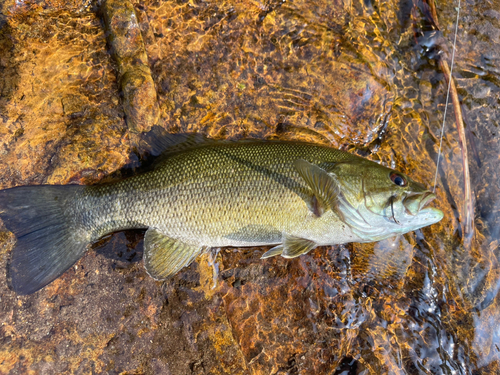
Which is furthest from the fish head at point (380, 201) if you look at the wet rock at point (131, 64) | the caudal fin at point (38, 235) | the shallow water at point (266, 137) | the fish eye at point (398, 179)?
the caudal fin at point (38, 235)

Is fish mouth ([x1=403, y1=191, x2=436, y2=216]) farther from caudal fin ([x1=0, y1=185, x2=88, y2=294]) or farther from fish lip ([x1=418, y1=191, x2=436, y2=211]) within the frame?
caudal fin ([x1=0, y1=185, x2=88, y2=294])

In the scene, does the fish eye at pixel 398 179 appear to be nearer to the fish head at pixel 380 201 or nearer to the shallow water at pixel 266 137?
the fish head at pixel 380 201

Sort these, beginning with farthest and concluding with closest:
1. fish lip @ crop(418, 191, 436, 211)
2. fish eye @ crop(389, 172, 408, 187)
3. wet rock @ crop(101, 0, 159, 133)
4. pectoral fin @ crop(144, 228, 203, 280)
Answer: wet rock @ crop(101, 0, 159, 133) < pectoral fin @ crop(144, 228, 203, 280) < fish eye @ crop(389, 172, 408, 187) < fish lip @ crop(418, 191, 436, 211)

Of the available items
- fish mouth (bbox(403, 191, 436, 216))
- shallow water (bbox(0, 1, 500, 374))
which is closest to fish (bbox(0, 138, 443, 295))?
fish mouth (bbox(403, 191, 436, 216))

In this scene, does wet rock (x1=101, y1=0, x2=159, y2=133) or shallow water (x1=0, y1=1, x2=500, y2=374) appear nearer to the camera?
shallow water (x1=0, y1=1, x2=500, y2=374)

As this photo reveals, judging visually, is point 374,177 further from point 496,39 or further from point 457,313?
point 496,39

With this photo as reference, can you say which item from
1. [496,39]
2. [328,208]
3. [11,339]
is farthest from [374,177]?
[11,339]

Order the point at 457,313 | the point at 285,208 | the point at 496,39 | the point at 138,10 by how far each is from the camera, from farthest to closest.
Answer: the point at 496,39
the point at 457,313
the point at 138,10
the point at 285,208

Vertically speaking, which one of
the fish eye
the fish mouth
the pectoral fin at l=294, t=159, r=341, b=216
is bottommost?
the fish mouth
